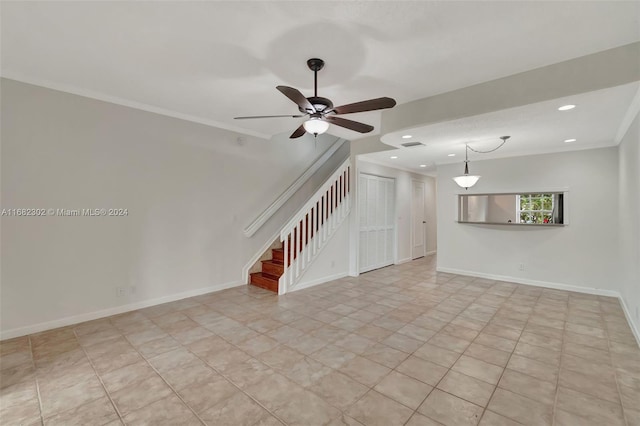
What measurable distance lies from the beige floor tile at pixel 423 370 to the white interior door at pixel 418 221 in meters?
5.22

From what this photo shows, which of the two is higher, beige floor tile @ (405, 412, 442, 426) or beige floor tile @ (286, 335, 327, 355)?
beige floor tile @ (286, 335, 327, 355)

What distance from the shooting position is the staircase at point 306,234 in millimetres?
4566

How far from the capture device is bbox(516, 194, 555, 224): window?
16.1 feet

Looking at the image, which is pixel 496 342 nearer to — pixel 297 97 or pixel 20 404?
pixel 297 97

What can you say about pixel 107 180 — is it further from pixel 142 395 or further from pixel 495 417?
pixel 495 417

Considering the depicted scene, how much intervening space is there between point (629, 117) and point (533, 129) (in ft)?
2.74

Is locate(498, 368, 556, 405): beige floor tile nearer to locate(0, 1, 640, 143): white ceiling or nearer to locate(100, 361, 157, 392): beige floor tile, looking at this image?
locate(0, 1, 640, 143): white ceiling

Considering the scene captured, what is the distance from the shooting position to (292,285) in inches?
183

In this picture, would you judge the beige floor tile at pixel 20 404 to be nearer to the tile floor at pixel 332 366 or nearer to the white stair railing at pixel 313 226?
the tile floor at pixel 332 366

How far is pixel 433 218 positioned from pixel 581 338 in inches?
228

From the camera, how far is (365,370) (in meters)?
2.39

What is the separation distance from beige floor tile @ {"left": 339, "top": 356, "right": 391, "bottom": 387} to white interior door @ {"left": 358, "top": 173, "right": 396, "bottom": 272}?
3388 millimetres

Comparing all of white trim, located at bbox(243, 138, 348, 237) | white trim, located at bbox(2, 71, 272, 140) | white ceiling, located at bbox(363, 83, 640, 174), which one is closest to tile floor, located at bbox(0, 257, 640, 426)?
white trim, located at bbox(243, 138, 348, 237)

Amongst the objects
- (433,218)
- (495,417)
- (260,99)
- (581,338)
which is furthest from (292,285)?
(433,218)
